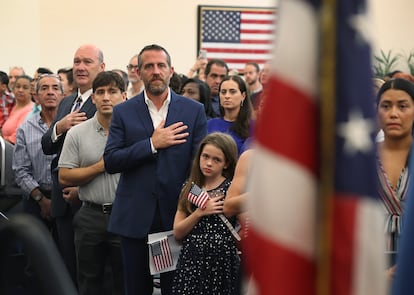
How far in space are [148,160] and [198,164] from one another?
0.30 m

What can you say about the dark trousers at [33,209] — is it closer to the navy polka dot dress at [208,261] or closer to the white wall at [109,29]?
the navy polka dot dress at [208,261]

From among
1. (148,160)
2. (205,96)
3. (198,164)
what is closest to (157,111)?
(148,160)

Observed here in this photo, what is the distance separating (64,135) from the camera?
6.27 metres

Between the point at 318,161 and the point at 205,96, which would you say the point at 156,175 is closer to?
the point at 205,96

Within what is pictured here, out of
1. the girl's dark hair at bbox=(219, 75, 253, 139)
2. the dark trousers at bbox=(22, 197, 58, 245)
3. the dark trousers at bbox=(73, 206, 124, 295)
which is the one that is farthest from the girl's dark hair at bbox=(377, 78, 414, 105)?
the dark trousers at bbox=(22, 197, 58, 245)

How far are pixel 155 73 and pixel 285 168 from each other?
3.96 m

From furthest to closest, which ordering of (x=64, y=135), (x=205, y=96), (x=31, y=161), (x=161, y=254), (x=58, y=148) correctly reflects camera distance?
1. (x=205, y=96)
2. (x=31, y=161)
3. (x=58, y=148)
4. (x=64, y=135)
5. (x=161, y=254)

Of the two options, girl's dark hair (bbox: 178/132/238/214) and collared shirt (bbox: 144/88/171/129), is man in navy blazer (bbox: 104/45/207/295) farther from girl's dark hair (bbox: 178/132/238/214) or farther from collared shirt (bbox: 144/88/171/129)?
girl's dark hair (bbox: 178/132/238/214)

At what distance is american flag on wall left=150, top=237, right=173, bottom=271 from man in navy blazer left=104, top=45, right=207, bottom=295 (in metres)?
0.11

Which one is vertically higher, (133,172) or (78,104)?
(78,104)

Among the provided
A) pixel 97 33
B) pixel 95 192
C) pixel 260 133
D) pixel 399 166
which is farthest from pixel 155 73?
pixel 97 33

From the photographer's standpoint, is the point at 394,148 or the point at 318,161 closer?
the point at 318,161

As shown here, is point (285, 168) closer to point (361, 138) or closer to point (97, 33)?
point (361, 138)

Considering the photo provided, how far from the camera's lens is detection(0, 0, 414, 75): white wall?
14430mm
